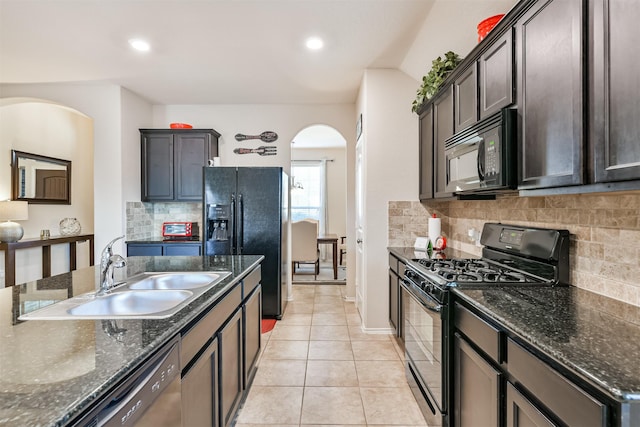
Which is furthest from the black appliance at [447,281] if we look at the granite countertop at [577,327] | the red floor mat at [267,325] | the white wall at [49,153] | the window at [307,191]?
the window at [307,191]

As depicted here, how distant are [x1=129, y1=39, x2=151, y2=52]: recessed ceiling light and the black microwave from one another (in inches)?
108

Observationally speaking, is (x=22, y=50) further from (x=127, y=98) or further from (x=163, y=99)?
(x=163, y=99)

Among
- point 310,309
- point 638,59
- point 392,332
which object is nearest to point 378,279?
point 392,332

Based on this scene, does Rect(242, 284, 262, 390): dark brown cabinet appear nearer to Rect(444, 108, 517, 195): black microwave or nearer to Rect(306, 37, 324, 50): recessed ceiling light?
Rect(444, 108, 517, 195): black microwave

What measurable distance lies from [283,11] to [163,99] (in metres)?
2.68

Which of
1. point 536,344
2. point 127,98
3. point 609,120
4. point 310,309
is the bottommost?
point 310,309

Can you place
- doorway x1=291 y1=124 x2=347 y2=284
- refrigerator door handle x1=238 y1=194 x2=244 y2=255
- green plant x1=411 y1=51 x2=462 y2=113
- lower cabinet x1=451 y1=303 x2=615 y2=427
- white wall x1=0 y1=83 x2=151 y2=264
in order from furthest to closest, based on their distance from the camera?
1. doorway x1=291 y1=124 x2=347 y2=284
2. white wall x1=0 y1=83 x2=151 y2=264
3. refrigerator door handle x1=238 y1=194 x2=244 y2=255
4. green plant x1=411 y1=51 x2=462 y2=113
5. lower cabinet x1=451 y1=303 x2=615 y2=427

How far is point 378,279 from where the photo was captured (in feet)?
11.1

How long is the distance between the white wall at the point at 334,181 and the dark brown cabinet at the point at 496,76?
226 inches

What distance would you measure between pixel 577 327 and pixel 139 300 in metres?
1.81

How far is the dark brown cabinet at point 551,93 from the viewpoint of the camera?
1.19 m

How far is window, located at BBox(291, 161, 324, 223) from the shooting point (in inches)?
303

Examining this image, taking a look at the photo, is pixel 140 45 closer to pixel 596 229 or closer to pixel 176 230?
pixel 176 230

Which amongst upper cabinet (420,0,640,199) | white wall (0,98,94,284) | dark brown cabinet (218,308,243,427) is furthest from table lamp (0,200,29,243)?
upper cabinet (420,0,640,199)
